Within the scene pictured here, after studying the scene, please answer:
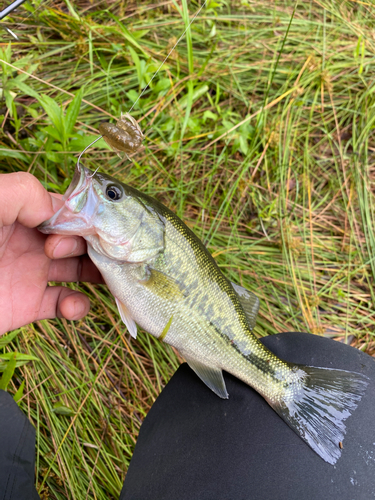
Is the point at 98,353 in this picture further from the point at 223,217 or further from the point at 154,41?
the point at 154,41

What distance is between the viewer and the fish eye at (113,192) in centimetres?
187

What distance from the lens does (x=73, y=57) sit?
3.13 meters

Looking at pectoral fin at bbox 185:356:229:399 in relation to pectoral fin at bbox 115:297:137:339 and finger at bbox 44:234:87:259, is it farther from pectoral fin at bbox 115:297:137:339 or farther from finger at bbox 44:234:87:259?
finger at bbox 44:234:87:259

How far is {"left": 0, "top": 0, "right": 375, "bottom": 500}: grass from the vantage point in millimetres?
2807

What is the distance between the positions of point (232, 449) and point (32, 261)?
5.39 feet

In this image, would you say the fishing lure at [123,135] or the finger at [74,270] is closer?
the fishing lure at [123,135]

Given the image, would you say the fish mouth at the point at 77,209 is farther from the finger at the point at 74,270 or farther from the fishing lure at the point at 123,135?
the finger at the point at 74,270

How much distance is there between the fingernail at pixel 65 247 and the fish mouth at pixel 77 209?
117 mm

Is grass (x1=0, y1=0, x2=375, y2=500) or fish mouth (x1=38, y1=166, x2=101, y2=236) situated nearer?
fish mouth (x1=38, y1=166, x2=101, y2=236)

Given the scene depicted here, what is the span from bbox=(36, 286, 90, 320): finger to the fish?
38 centimetres

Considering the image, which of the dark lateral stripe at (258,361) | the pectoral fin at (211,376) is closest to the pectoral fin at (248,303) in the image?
the dark lateral stripe at (258,361)

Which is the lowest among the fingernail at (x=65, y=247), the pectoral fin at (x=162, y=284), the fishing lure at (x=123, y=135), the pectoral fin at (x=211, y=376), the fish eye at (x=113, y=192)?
the pectoral fin at (x=211, y=376)

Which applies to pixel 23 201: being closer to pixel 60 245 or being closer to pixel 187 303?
pixel 60 245

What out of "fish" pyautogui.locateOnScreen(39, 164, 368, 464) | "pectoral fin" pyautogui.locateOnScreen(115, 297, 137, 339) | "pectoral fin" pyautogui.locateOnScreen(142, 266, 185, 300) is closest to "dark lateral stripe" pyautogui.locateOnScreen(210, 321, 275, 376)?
"fish" pyautogui.locateOnScreen(39, 164, 368, 464)
